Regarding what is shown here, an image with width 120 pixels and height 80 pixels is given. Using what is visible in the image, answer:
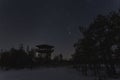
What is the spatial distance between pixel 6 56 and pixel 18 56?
6.05 metres

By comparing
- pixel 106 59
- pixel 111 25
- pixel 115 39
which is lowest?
pixel 106 59

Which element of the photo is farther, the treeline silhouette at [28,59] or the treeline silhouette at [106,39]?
the treeline silhouette at [28,59]

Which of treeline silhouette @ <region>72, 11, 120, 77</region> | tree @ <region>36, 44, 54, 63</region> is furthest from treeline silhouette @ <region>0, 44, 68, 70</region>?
treeline silhouette @ <region>72, 11, 120, 77</region>

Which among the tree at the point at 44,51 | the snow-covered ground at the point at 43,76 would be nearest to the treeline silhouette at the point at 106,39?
the snow-covered ground at the point at 43,76

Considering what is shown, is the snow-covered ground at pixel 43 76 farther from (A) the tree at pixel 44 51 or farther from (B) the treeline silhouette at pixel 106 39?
(A) the tree at pixel 44 51

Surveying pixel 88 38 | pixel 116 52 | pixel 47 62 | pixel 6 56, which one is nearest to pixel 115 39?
pixel 116 52

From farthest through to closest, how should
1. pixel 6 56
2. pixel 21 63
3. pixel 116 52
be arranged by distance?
pixel 6 56 → pixel 21 63 → pixel 116 52

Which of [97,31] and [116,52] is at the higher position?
[97,31]

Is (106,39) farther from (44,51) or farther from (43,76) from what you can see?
(44,51)

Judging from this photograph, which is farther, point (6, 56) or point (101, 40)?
point (6, 56)

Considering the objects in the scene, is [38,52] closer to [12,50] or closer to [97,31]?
[12,50]

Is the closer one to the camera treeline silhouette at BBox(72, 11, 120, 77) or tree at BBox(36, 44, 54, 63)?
treeline silhouette at BBox(72, 11, 120, 77)

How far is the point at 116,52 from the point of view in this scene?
Result: 3456cm

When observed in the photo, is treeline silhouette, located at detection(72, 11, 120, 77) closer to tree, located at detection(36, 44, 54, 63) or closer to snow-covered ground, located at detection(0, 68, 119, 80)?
snow-covered ground, located at detection(0, 68, 119, 80)
